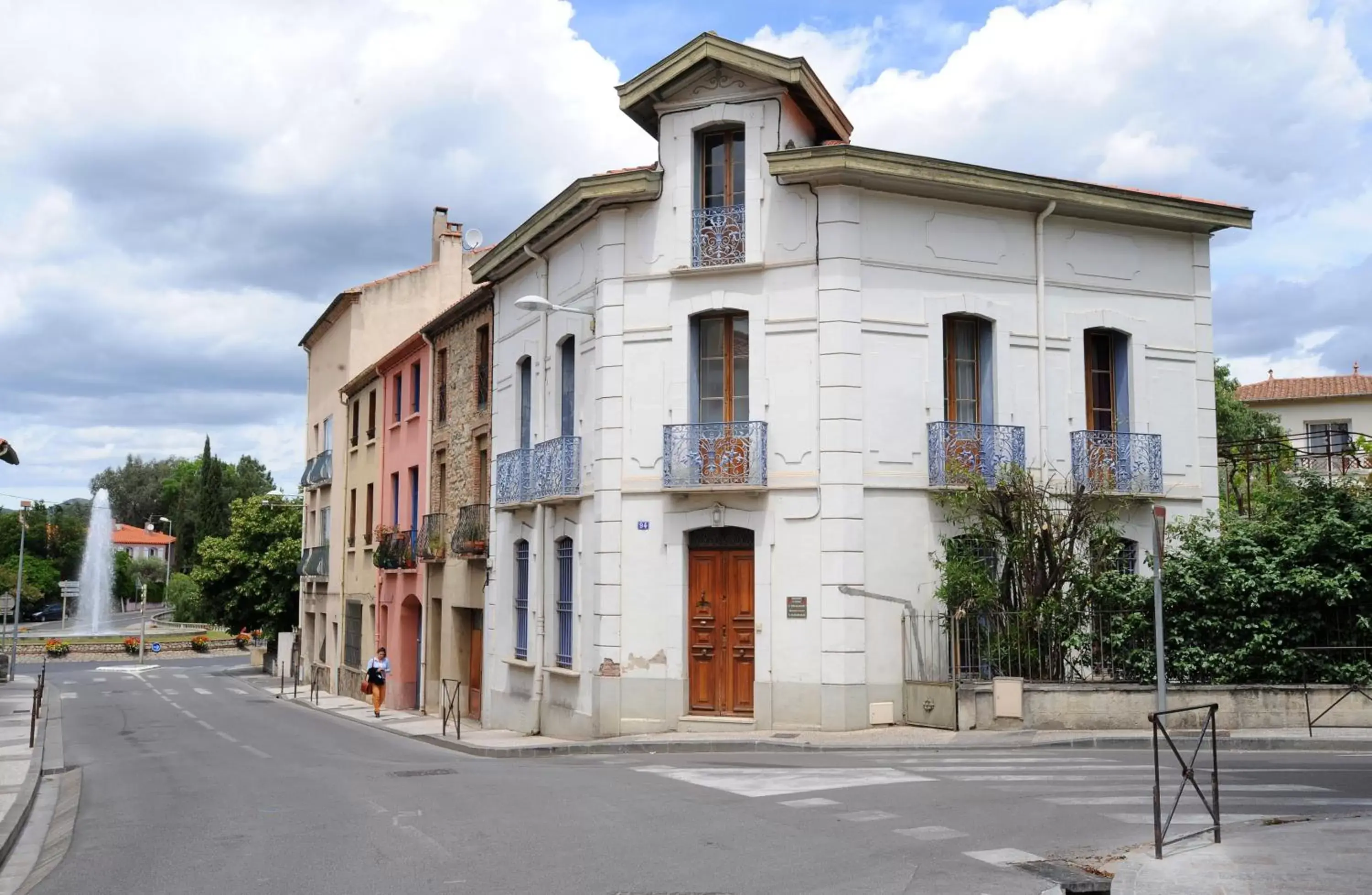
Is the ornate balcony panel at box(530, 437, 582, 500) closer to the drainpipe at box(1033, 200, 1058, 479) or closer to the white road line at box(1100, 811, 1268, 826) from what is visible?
the drainpipe at box(1033, 200, 1058, 479)

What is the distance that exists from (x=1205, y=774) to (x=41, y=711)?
27977mm

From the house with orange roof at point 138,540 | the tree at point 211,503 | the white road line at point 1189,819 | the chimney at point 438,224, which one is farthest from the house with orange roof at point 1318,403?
the house with orange roof at point 138,540

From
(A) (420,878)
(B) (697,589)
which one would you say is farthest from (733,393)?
(A) (420,878)

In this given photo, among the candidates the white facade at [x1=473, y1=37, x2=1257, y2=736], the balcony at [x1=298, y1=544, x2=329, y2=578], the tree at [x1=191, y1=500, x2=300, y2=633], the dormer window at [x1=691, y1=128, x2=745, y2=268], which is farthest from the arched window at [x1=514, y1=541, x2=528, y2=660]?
the tree at [x1=191, y1=500, x2=300, y2=633]

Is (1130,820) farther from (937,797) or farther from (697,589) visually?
(697,589)

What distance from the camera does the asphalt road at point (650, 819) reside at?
8312 mm

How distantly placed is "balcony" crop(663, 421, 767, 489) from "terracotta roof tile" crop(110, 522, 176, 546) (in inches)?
4543

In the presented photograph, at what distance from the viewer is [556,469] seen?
2009cm

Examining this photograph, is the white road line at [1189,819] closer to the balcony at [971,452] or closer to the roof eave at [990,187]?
the balcony at [971,452]

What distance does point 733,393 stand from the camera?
18438 millimetres

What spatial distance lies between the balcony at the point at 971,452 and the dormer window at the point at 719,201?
3.87 m

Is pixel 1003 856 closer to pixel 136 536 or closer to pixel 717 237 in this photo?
pixel 717 237

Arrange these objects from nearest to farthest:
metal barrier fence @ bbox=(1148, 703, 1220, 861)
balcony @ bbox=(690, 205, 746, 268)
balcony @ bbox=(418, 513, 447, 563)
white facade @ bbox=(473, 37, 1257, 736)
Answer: metal barrier fence @ bbox=(1148, 703, 1220, 861), white facade @ bbox=(473, 37, 1257, 736), balcony @ bbox=(690, 205, 746, 268), balcony @ bbox=(418, 513, 447, 563)

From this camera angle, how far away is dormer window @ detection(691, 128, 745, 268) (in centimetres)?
1828
